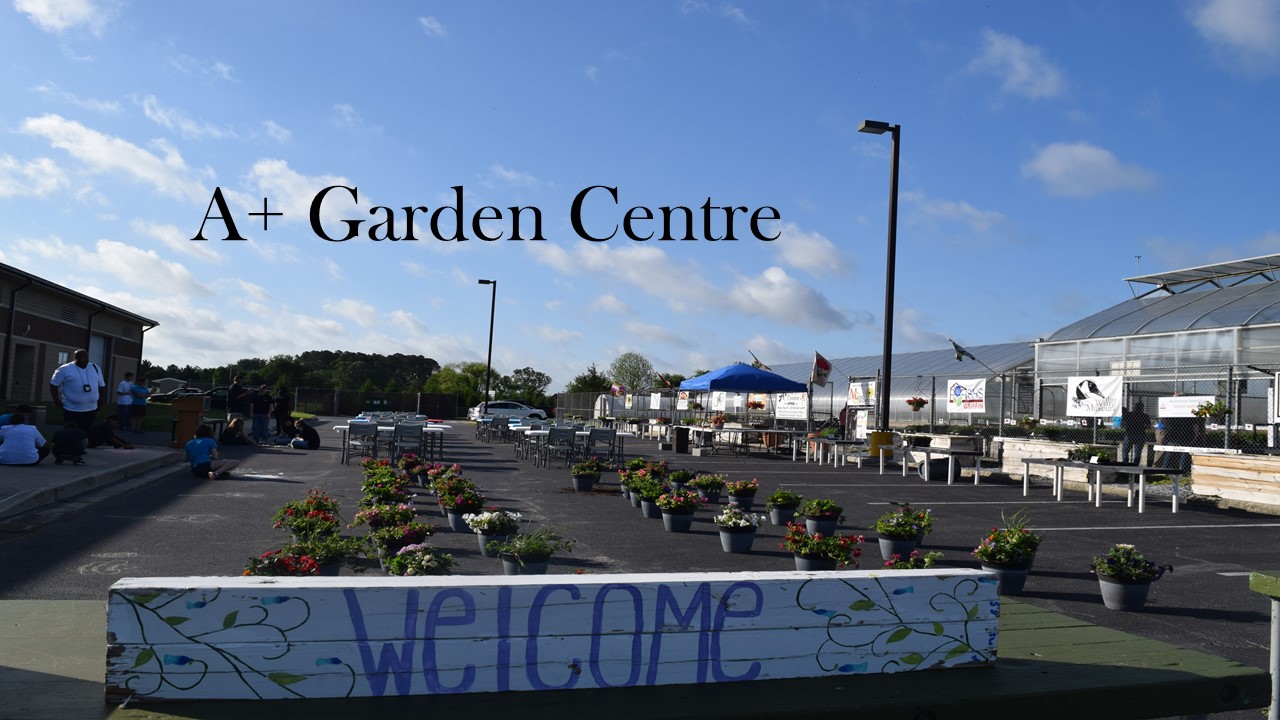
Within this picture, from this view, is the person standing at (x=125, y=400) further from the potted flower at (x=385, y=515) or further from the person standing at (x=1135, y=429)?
the person standing at (x=1135, y=429)

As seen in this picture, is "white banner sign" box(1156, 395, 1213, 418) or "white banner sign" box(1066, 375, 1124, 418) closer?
"white banner sign" box(1156, 395, 1213, 418)

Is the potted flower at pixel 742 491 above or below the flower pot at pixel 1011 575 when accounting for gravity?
above

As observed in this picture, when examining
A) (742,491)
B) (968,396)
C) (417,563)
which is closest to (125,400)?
(742,491)

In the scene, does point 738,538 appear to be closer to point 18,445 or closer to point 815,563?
point 815,563

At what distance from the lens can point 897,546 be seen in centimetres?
916

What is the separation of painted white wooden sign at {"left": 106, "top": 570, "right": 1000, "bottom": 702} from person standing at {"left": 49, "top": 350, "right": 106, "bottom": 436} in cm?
1357

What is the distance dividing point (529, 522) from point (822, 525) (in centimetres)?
349

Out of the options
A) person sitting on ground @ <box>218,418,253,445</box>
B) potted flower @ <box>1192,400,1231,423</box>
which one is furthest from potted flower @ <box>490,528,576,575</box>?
person sitting on ground @ <box>218,418,253,445</box>

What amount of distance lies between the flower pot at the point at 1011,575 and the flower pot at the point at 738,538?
257 centimetres

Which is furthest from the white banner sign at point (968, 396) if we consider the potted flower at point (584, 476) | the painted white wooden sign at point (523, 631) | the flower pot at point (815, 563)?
the painted white wooden sign at point (523, 631)

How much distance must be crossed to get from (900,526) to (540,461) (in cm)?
1277

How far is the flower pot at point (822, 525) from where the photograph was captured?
33.4ft

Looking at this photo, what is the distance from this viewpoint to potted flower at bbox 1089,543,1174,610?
280 inches

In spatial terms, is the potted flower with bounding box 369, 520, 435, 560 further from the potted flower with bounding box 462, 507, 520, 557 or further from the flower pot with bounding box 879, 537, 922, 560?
the flower pot with bounding box 879, 537, 922, 560
